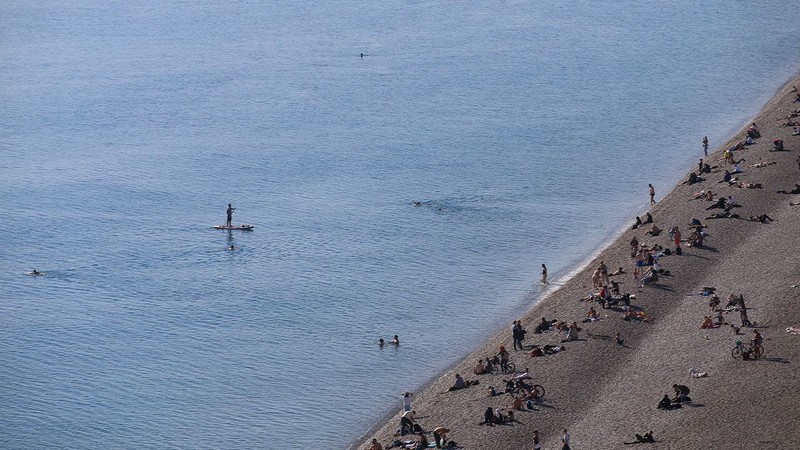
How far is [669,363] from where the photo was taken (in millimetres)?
45312

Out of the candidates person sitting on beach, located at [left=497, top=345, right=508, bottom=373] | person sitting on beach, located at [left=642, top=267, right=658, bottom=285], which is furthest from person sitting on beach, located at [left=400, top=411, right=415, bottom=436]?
person sitting on beach, located at [left=642, top=267, right=658, bottom=285]

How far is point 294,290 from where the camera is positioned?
63.8m

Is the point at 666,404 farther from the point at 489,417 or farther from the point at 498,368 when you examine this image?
the point at 498,368

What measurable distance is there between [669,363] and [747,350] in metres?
2.89

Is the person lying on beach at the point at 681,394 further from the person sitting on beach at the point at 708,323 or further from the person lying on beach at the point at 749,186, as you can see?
the person lying on beach at the point at 749,186

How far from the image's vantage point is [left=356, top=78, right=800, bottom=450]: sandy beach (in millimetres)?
39906

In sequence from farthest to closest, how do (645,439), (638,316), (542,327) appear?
(542,327), (638,316), (645,439)

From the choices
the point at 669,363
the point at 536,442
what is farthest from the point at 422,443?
the point at 669,363

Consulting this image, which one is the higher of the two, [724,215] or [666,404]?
[724,215]

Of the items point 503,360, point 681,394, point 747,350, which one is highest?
point 747,350

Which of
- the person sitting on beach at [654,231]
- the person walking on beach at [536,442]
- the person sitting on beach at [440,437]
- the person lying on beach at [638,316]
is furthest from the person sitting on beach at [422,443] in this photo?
the person sitting on beach at [654,231]

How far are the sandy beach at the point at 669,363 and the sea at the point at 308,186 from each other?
443cm

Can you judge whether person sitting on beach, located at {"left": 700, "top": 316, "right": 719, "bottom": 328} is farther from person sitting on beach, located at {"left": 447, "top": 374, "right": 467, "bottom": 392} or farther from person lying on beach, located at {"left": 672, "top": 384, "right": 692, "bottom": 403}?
person sitting on beach, located at {"left": 447, "top": 374, "right": 467, "bottom": 392}

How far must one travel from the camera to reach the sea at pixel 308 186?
53.3 meters
